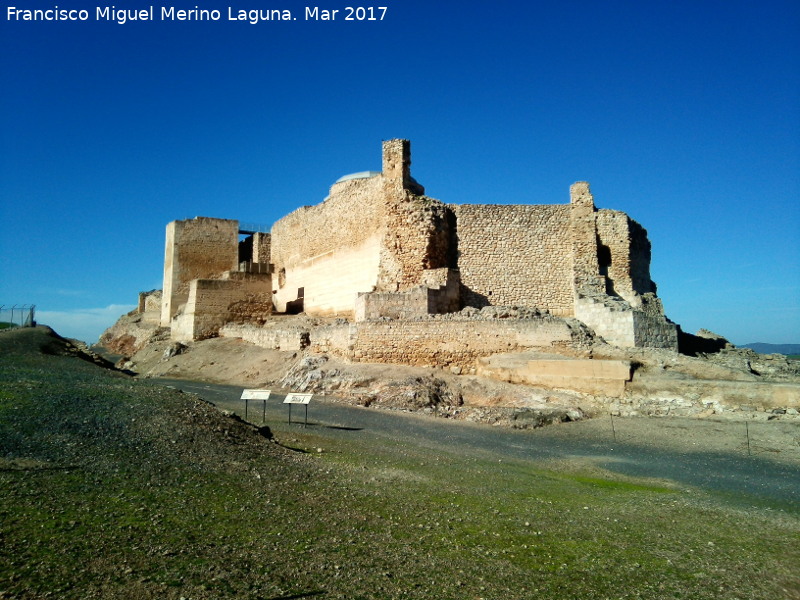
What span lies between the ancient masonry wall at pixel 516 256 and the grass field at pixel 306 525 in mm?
11038

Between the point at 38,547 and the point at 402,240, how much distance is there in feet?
53.7

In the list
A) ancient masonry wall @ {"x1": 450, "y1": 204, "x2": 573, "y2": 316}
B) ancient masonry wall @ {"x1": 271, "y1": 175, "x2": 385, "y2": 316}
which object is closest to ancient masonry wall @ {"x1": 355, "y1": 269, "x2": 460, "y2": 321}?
ancient masonry wall @ {"x1": 450, "y1": 204, "x2": 573, "y2": 316}

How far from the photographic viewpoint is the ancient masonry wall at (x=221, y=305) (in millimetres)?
24203

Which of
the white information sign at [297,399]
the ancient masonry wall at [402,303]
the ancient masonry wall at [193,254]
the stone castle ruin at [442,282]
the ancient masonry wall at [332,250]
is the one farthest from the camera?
the ancient masonry wall at [193,254]

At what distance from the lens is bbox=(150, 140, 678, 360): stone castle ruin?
52.5 feet

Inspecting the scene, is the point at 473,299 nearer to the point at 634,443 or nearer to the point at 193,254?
the point at 634,443

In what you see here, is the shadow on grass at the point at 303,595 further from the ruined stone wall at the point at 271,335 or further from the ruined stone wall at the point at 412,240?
the ruined stone wall at the point at 271,335

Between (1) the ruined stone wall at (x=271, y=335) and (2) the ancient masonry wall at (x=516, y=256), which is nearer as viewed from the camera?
(2) the ancient masonry wall at (x=516, y=256)

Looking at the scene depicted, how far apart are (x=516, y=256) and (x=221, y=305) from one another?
42.3ft

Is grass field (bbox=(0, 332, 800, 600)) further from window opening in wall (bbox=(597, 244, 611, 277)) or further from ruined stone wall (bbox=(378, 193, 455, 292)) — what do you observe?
window opening in wall (bbox=(597, 244, 611, 277))

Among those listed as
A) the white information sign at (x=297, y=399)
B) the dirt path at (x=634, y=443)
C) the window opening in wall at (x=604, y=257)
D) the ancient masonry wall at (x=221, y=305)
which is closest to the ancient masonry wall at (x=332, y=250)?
the ancient masonry wall at (x=221, y=305)

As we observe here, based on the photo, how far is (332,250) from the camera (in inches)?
951

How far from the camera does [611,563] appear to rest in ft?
15.7

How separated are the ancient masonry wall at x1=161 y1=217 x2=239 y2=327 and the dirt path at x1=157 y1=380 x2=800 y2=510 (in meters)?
17.3
